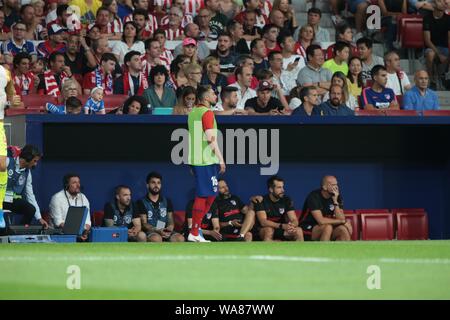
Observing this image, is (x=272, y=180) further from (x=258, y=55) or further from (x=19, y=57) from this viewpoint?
(x=19, y=57)

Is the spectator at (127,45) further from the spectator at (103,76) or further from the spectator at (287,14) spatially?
the spectator at (287,14)

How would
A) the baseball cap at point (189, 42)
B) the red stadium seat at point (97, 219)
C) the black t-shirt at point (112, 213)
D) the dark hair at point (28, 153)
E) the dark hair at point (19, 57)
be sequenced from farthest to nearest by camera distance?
the baseball cap at point (189, 42), the dark hair at point (19, 57), the red stadium seat at point (97, 219), the black t-shirt at point (112, 213), the dark hair at point (28, 153)

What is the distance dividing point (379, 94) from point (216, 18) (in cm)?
334

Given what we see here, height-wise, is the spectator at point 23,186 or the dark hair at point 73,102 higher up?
the dark hair at point 73,102

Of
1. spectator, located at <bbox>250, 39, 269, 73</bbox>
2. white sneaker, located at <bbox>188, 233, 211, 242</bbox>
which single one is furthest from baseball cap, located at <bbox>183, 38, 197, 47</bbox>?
white sneaker, located at <bbox>188, 233, 211, 242</bbox>

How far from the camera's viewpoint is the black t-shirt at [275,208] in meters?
16.1

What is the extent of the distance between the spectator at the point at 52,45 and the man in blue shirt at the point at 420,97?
→ 5.13 metres

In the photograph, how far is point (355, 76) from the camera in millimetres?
18719

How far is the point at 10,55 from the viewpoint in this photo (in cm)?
1817

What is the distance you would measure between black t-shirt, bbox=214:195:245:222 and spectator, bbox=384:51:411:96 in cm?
401

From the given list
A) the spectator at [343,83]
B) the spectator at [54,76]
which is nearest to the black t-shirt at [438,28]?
the spectator at [343,83]

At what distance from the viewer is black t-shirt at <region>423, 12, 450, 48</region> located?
20.4m

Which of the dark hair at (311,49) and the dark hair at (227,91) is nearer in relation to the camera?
the dark hair at (227,91)

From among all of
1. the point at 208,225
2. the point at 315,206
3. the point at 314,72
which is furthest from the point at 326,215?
the point at 314,72
